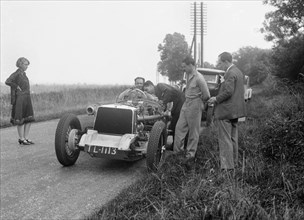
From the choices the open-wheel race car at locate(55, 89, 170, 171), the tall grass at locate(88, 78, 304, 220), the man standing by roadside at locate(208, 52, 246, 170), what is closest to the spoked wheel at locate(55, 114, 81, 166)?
the open-wheel race car at locate(55, 89, 170, 171)

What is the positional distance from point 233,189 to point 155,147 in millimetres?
2015

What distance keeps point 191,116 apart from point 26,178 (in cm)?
291

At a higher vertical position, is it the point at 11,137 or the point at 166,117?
the point at 166,117

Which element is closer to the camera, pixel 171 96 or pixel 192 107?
pixel 192 107

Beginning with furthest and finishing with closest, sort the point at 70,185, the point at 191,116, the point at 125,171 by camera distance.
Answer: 1. the point at 191,116
2. the point at 125,171
3. the point at 70,185

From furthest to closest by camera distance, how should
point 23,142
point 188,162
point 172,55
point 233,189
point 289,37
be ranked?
1. point 172,55
2. point 289,37
3. point 23,142
4. point 188,162
5. point 233,189

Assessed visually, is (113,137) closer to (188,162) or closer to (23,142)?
(188,162)

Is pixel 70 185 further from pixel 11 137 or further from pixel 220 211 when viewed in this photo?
pixel 11 137

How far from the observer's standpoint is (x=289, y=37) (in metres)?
14.4

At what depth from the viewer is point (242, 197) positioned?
319 centimetres

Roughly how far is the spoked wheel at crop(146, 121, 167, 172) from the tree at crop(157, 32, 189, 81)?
109 feet

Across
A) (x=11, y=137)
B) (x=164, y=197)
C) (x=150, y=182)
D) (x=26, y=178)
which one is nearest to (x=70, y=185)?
(x=26, y=178)

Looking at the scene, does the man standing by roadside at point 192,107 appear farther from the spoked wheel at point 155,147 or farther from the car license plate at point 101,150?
the car license plate at point 101,150

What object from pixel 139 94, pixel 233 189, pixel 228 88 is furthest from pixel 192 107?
pixel 233 189
